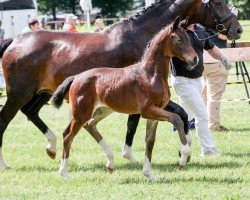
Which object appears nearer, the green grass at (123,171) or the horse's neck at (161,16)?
the green grass at (123,171)

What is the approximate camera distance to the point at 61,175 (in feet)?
28.0

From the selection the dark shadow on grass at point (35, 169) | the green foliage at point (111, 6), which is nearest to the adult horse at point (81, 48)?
the dark shadow on grass at point (35, 169)

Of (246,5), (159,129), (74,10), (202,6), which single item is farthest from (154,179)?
(74,10)

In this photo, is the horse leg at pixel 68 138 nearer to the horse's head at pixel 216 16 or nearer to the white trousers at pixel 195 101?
the white trousers at pixel 195 101

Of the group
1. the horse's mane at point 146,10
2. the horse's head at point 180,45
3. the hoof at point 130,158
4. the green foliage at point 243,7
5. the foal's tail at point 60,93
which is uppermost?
the horse's head at point 180,45

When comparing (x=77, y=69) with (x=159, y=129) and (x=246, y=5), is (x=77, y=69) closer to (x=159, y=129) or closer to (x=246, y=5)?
(x=159, y=129)

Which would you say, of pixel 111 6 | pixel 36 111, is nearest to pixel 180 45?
pixel 36 111

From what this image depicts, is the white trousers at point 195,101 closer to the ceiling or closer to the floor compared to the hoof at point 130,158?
closer to the ceiling

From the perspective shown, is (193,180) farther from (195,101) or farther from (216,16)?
(216,16)

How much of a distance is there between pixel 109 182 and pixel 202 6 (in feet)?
9.10

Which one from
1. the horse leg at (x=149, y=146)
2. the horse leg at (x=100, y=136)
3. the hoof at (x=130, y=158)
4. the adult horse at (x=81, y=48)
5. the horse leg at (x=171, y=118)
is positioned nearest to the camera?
the horse leg at (x=171, y=118)

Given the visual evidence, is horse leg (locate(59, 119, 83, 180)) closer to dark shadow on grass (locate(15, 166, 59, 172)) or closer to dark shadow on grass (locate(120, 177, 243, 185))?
dark shadow on grass (locate(120, 177, 243, 185))

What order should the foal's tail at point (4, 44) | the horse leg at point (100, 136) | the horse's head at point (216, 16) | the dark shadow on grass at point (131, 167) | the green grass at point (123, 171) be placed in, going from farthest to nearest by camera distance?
the foal's tail at point (4, 44) → the horse's head at point (216, 16) → the dark shadow on grass at point (131, 167) → the horse leg at point (100, 136) → the green grass at point (123, 171)

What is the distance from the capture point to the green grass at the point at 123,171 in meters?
7.57
